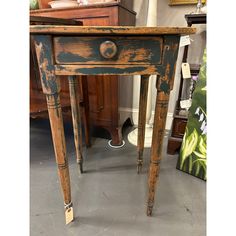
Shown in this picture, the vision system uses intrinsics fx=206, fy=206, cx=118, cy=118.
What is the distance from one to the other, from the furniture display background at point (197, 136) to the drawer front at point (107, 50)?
20.5 inches

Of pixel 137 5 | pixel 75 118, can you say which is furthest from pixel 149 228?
pixel 137 5

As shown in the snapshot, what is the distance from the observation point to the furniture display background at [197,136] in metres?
1.01

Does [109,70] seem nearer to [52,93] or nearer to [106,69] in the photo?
[106,69]

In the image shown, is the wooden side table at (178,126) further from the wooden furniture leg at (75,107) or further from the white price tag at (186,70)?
the wooden furniture leg at (75,107)

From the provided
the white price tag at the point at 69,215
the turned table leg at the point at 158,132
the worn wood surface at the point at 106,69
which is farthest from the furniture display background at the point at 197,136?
the white price tag at the point at 69,215

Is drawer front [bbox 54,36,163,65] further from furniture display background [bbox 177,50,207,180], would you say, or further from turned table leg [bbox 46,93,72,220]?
furniture display background [bbox 177,50,207,180]

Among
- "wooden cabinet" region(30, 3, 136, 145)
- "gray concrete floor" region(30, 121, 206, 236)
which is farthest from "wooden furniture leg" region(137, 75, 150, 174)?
"wooden cabinet" region(30, 3, 136, 145)

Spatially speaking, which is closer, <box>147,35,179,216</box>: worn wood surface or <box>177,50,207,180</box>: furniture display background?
<box>147,35,179,216</box>: worn wood surface

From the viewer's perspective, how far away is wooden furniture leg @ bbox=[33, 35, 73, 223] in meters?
0.57

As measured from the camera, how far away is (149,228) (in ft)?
2.56

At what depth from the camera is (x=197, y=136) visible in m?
1.05

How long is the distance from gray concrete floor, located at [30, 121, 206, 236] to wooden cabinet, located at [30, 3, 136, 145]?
210 mm

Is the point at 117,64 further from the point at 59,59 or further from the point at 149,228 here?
the point at 149,228
